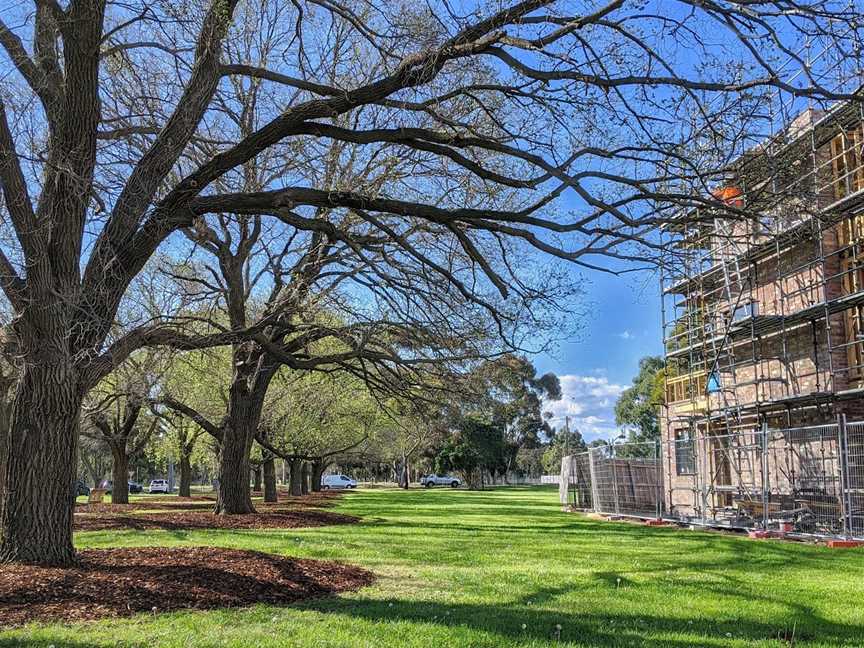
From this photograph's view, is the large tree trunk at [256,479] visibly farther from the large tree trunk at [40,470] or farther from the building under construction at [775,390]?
the large tree trunk at [40,470]

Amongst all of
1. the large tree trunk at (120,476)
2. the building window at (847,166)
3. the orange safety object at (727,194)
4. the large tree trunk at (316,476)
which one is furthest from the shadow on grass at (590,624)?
the large tree trunk at (316,476)

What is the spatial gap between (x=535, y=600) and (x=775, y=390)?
1632 cm

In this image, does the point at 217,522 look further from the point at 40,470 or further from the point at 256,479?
the point at 256,479

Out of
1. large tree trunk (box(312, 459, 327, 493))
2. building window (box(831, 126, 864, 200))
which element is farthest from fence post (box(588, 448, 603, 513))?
large tree trunk (box(312, 459, 327, 493))

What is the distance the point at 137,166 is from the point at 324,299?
4.17m

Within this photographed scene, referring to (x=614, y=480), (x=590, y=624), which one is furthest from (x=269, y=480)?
(x=590, y=624)

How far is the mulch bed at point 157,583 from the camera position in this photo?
6464 millimetres

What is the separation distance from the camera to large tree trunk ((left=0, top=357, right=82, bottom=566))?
8.05 m

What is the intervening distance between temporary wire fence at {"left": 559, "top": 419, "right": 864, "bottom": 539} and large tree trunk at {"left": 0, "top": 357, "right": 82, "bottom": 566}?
14.1 m

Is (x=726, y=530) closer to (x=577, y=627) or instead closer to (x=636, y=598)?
(x=636, y=598)

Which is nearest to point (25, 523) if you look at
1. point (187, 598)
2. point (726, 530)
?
point (187, 598)

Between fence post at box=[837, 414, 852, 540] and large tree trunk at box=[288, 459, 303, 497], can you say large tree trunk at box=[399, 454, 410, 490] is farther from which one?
fence post at box=[837, 414, 852, 540]

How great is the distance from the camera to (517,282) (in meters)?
9.80

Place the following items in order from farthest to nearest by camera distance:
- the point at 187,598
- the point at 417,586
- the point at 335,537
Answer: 1. the point at 335,537
2. the point at 417,586
3. the point at 187,598
